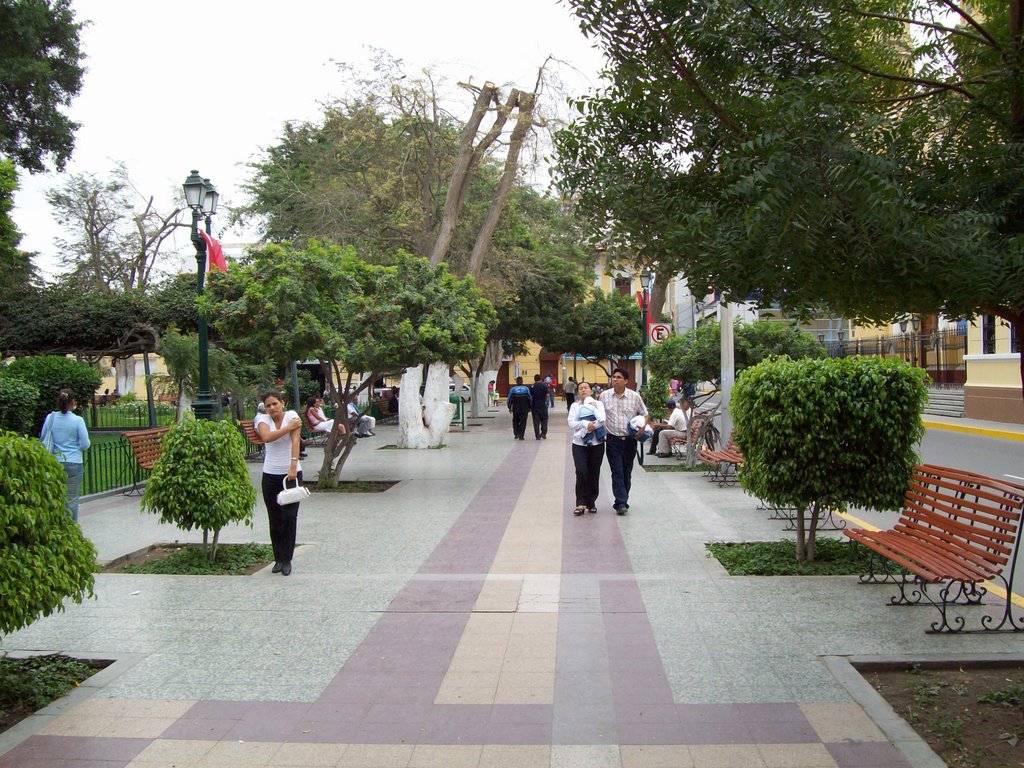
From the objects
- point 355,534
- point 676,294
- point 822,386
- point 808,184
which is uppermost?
point 676,294

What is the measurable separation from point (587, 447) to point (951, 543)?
5.16 metres

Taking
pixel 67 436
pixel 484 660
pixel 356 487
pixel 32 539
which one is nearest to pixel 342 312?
pixel 356 487

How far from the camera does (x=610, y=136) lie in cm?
506

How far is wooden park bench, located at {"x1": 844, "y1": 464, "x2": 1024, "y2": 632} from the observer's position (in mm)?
5652

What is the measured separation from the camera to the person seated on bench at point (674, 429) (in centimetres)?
1703

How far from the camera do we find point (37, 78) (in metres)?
19.7

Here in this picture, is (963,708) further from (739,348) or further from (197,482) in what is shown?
(739,348)

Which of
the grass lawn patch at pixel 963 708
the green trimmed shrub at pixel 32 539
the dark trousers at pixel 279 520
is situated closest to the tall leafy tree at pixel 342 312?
the dark trousers at pixel 279 520

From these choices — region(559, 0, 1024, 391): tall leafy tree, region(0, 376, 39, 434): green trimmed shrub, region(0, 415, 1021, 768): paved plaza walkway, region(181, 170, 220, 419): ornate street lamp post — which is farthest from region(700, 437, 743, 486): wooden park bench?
region(0, 376, 39, 434): green trimmed shrub

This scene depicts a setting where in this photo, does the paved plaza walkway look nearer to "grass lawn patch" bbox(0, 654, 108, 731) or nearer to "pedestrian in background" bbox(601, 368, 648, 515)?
"grass lawn patch" bbox(0, 654, 108, 731)

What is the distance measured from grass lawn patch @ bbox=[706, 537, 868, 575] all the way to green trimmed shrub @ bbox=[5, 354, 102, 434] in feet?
60.2

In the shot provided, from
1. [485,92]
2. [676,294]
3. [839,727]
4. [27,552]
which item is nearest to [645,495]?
[839,727]

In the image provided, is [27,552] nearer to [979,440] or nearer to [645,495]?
[645,495]

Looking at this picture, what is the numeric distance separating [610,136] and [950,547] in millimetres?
Result: 3678
